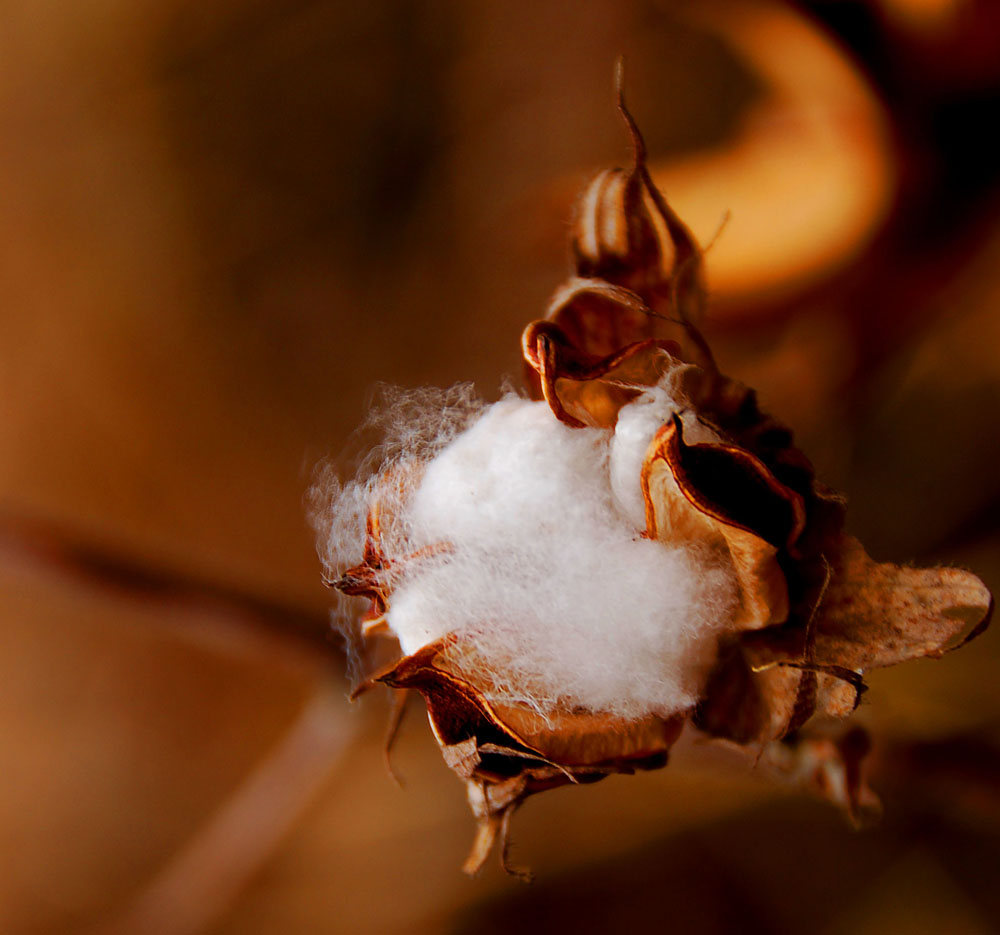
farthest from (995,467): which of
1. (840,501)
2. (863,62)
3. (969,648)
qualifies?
(840,501)

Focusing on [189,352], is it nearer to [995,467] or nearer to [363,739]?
[363,739]

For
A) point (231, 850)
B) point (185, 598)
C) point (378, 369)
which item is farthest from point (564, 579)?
point (231, 850)

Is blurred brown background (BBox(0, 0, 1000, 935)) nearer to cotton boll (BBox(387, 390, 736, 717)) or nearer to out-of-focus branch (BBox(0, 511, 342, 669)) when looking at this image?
out-of-focus branch (BBox(0, 511, 342, 669))

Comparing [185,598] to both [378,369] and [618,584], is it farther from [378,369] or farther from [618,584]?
[618,584]

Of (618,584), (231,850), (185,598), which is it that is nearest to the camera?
(618,584)

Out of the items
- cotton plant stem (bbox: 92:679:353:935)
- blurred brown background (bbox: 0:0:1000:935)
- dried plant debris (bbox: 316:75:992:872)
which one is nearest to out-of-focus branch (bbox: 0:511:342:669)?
blurred brown background (bbox: 0:0:1000:935)

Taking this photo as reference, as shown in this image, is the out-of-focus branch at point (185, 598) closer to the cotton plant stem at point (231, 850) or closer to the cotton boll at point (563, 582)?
the cotton plant stem at point (231, 850)
